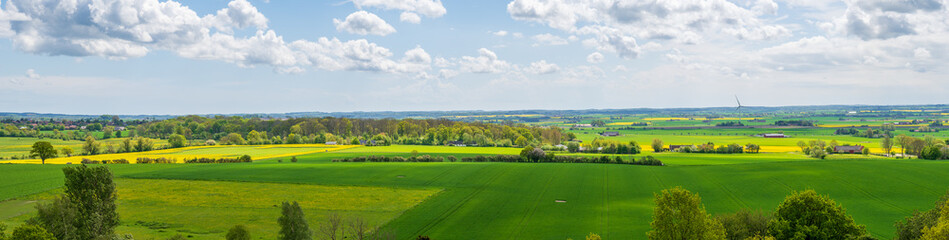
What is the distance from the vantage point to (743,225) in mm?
38500

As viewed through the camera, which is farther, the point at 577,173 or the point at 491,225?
the point at 577,173

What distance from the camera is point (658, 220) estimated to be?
3098 centimetres

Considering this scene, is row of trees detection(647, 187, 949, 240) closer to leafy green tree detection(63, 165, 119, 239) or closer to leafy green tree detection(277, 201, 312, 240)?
leafy green tree detection(277, 201, 312, 240)

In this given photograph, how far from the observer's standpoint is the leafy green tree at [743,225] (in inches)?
1494

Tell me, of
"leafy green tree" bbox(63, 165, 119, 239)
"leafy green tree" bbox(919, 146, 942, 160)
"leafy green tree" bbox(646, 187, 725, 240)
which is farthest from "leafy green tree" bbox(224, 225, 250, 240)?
"leafy green tree" bbox(919, 146, 942, 160)

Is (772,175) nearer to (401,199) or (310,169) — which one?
(401,199)

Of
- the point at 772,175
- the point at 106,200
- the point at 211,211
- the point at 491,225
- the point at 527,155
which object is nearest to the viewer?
the point at 106,200

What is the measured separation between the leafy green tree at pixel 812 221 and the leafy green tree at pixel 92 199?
45548 mm

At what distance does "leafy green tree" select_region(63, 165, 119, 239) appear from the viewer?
1560 inches

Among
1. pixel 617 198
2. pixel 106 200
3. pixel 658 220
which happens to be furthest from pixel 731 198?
pixel 106 200

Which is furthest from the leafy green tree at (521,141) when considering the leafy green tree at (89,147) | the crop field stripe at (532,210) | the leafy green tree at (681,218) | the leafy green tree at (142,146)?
the leafy green tree at (681,218)

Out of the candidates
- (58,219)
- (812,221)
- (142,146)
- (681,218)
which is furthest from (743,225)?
(142,146)

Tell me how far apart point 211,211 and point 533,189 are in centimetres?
3509

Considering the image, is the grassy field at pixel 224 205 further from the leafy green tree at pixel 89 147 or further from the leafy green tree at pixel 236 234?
the leafy green tree at pixel 89 147
